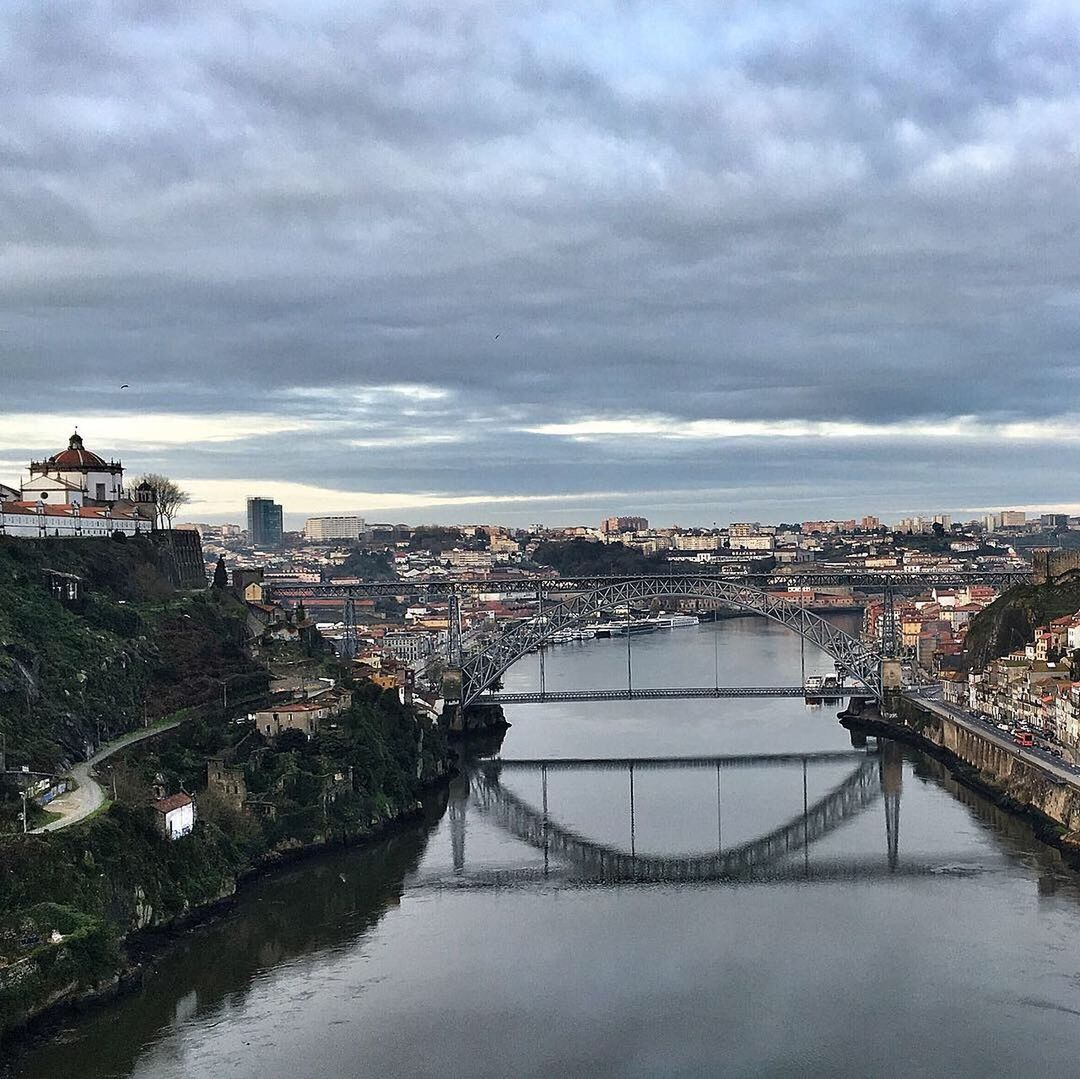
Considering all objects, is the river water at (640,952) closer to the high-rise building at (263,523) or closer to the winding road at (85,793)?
the winding road at (85,793)

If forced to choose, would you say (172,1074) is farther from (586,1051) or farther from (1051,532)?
(1051,532)

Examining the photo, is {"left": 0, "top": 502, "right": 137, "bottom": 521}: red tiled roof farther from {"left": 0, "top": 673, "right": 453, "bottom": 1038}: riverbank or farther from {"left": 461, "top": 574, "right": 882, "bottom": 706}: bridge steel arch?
{"left": 461, "top": 574, "right": 882, "bottom": 706}: bridge steel arch

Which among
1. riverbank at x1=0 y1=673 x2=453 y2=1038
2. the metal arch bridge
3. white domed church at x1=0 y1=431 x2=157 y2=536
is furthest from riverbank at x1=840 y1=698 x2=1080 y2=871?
white domed church at x1=0 y1=431 x2=157 y2=536

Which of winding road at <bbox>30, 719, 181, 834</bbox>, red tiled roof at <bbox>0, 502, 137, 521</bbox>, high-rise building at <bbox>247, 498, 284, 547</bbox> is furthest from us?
high-rise building at <bbox>247, 498, 284, 547</bbox>

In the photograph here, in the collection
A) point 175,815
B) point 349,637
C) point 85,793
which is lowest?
point 175,815

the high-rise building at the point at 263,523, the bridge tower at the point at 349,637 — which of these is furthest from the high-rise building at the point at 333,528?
the bridge tower at the point at 349,637

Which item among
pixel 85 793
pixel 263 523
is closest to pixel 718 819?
pixel 85 793

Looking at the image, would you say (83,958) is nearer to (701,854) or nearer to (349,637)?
(701,854)
